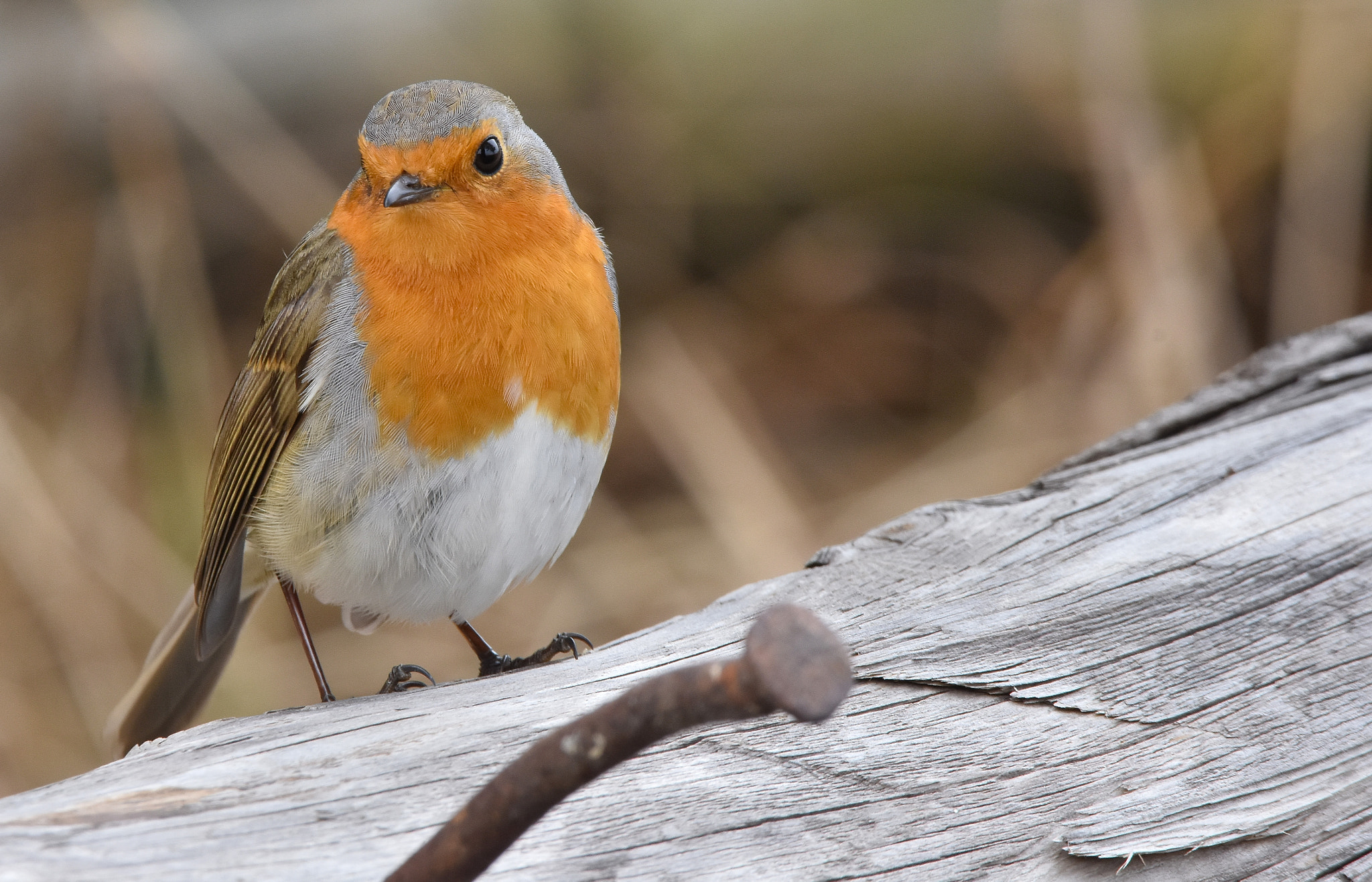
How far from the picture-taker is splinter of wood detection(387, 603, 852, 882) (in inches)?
40.8

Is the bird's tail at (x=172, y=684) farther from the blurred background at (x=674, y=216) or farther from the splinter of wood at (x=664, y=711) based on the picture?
the splinter of wood at (x=664, y=711)

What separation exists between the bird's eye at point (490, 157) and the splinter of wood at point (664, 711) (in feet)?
5.17

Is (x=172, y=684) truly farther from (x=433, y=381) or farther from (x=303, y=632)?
(x=433, y=381)

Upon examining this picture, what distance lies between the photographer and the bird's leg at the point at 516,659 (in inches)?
102

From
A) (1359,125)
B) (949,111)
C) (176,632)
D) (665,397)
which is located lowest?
(176,632)

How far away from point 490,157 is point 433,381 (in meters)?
0.49

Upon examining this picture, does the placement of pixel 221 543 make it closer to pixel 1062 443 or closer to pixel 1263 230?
pixel 1062 443

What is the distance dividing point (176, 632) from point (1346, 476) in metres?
2.56

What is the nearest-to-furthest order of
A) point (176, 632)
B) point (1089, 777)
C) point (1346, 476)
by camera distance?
point (1089, 777), point (1346, 476), point (176, 632)

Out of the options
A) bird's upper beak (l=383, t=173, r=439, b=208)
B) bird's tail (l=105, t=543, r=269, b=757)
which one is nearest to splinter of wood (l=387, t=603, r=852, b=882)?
bird's upper beak (l=383, t=173, r=439, b=208)

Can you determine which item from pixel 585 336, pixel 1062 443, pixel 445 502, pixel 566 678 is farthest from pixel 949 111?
pixel 566 678

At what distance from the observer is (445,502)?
2.34 meters

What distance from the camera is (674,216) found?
188 inches

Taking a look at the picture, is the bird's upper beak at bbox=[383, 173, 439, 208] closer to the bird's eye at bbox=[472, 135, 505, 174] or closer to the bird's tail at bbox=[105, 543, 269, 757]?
the bird's eye at bbox=[472, 135, 505, 174]
